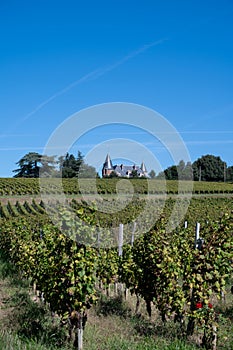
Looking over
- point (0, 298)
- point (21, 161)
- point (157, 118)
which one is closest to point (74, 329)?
point (0, 298)

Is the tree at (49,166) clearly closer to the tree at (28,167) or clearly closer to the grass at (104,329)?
the grass at (104,329)

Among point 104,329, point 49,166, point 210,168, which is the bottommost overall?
point 104,329

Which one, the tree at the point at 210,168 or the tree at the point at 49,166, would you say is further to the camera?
the tree at the point at 210,168

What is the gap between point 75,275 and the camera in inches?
199

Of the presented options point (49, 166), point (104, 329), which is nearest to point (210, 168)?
point (49, 166)

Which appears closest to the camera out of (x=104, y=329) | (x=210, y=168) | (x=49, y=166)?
(x=104, y=329)

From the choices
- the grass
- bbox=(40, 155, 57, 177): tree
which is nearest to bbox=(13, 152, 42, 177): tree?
bbox=(40, 155, 57, 177): tree

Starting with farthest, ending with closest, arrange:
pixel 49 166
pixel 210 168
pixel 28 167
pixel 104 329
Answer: pixel 210 168 → pixel 28 167 → pixel 49 166 → pixel 104 329

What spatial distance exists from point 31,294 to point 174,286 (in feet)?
11.7

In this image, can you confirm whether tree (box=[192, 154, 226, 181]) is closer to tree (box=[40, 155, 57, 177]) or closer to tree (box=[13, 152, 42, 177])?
tree (box=[13, 152, 42, 177])

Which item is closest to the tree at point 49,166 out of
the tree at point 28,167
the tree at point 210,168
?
the tree at point 28,167

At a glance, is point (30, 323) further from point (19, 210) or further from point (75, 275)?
point (19, 210)

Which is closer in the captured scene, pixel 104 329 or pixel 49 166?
pixel 104 329

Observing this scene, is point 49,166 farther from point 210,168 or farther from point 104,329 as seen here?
point 210,168
